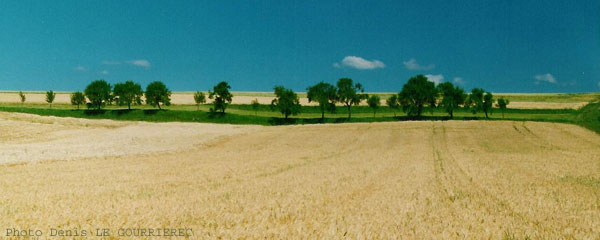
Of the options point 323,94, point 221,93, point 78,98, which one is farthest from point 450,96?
point 78,98

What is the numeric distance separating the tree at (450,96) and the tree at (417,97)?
2.70 meters

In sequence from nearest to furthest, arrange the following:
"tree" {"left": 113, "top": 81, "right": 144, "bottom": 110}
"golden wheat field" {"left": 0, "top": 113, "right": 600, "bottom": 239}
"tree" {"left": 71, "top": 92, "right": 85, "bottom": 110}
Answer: "golden wheat field" {"left": 0, "top": 113, "right": 600, "bottom": 239}, "tree" {"left": 113, "top": 81, "right": 144, "bottom": 110}, "tree" {"left": 71, "top": 92, "right": 85, "bottom": 110}

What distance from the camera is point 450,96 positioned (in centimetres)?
9444

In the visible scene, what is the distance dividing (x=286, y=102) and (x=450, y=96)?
1619 inches

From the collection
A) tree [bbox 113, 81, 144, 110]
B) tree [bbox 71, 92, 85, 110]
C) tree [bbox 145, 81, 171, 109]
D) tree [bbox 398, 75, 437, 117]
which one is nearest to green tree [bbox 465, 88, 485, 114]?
tree [bbox 398, 75, 437, 117]

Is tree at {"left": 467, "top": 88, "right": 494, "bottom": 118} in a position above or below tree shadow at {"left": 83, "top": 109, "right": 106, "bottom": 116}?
above

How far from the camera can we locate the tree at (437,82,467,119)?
93.3 metres

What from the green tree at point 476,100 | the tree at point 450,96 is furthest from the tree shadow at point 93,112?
the green tree at point 476,100

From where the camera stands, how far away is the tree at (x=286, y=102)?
9250 cm

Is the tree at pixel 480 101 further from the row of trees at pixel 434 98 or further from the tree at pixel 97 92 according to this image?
the tree at pixel 97 92

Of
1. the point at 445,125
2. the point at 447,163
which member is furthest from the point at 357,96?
the point at 447,163

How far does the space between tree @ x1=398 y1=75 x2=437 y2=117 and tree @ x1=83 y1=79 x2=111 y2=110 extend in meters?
82.3

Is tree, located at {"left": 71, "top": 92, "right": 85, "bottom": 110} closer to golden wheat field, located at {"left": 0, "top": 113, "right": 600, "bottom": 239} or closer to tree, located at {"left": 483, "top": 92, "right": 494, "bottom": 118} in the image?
golden wheat field, located at {"left": 0, "top": 113, "right": 600, "bottom": 239}

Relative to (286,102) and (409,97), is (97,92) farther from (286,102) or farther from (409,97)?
(409,97)
